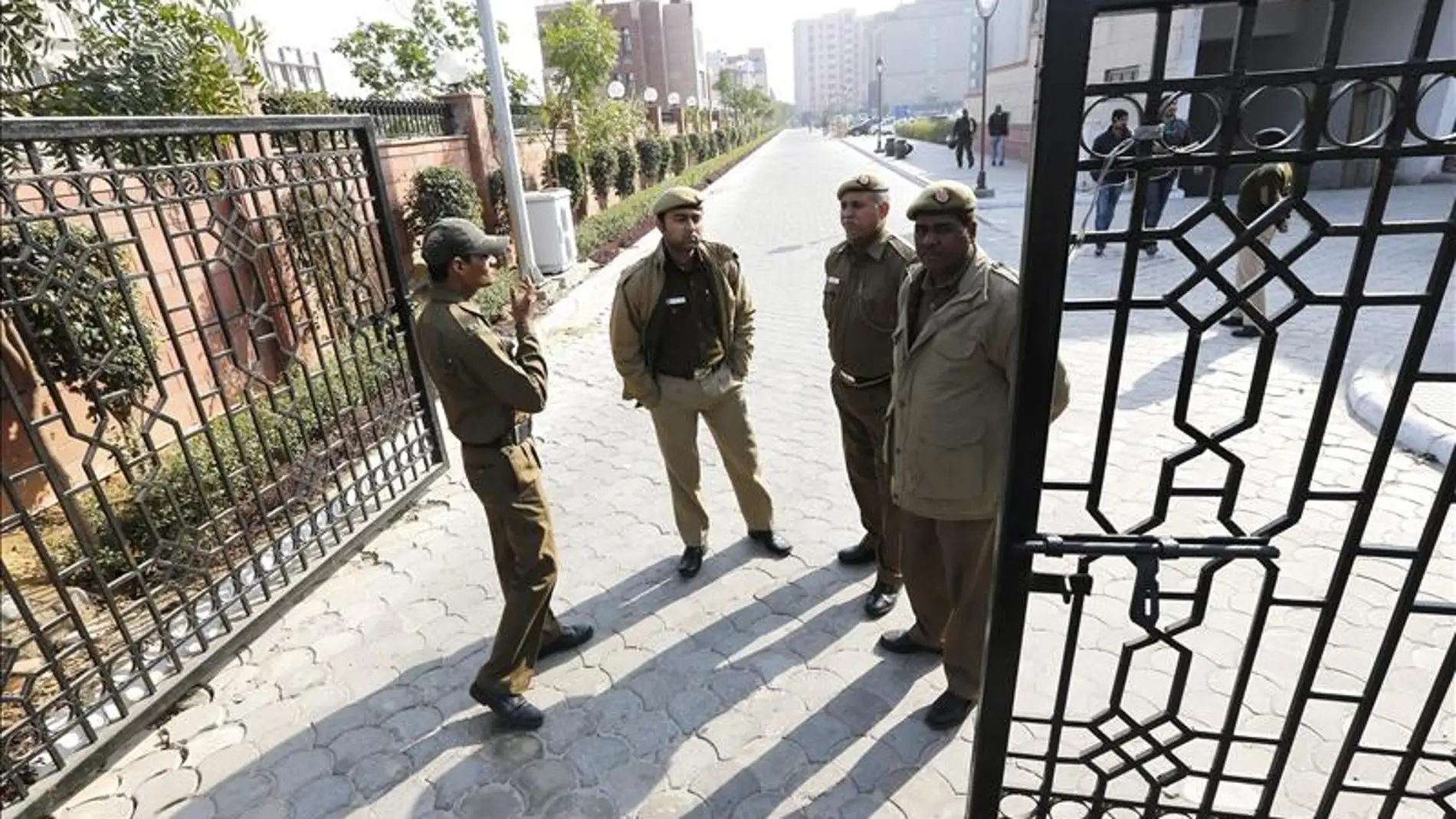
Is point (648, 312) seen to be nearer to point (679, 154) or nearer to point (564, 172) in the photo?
point (564, 172)

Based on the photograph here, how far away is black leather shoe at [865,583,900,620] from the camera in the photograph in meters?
3.22

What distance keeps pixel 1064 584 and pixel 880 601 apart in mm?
1557

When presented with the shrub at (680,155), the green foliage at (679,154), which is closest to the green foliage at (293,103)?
the green foliage at (679,154)

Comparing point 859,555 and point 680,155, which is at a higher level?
point 680,155

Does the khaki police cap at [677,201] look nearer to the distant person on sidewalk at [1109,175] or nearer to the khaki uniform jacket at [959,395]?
the khaki uniform jacket at [959,395]

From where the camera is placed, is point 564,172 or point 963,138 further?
point 963,138

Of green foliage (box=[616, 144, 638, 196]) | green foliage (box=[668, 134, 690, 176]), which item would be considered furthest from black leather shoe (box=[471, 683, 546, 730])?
green foliage (box=[668, 134, 690, 176])

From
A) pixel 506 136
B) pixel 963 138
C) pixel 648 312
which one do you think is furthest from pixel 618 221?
pixel 963 138

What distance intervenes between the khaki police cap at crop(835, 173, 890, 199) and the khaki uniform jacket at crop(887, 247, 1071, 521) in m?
0.46

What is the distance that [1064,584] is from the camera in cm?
174

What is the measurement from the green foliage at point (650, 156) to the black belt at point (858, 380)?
17666 millimetres

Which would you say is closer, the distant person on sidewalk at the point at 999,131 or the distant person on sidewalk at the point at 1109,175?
the distant person on sidewalk at the point at 1109,175

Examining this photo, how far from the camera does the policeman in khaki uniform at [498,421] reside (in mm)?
2432

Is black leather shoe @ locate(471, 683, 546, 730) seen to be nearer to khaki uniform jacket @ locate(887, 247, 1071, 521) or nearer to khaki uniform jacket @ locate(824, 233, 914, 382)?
khaki uniform jacket @ locate(887, 247, 1071, 521)
